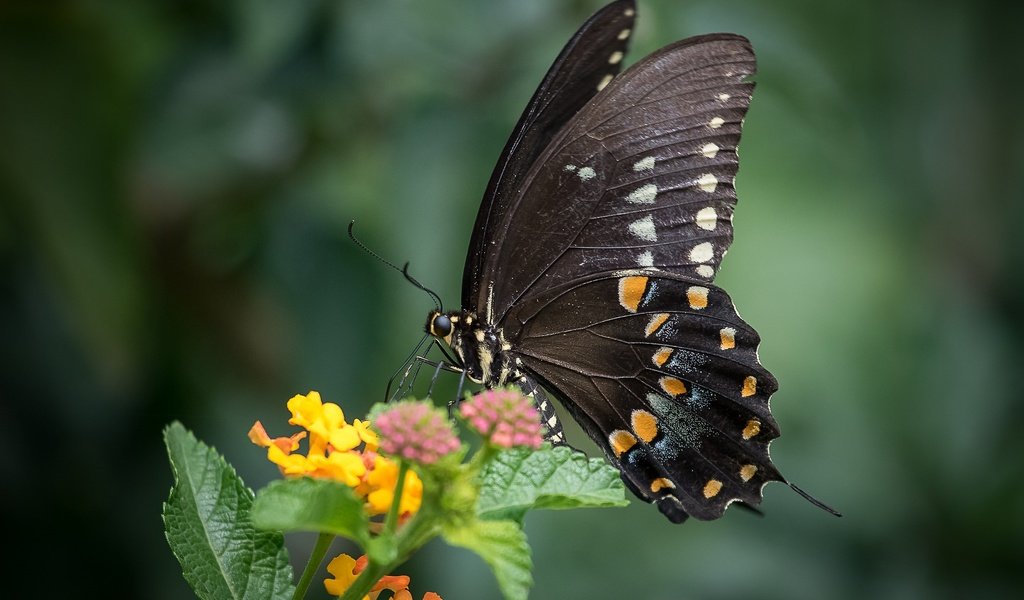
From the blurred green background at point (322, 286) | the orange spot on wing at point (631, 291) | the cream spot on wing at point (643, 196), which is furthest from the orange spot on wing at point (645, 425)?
the blurred green background at point (322, 286)

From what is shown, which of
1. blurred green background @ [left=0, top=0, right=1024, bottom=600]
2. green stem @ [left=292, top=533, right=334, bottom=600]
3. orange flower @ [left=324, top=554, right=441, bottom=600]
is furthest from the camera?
blurred green background @ [left=0, top=0, right=1024, bottom=600]

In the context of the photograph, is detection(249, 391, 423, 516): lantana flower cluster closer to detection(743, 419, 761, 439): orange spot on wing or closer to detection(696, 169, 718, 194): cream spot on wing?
detection(743, 419, 761, 439): orange spot on wing

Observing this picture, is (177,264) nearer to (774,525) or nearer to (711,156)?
(711,156)

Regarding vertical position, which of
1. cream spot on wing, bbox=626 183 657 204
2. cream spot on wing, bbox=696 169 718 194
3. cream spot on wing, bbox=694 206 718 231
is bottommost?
cream spot on wing, bbox=694 206 718 231

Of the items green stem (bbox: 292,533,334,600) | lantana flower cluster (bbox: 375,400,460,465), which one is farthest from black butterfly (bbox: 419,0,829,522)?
lantana flower cluster (bbox: 375,400,460,465)

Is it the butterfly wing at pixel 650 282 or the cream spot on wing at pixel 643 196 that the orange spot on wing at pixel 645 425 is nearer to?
the butterfly wing at pixel 650 282

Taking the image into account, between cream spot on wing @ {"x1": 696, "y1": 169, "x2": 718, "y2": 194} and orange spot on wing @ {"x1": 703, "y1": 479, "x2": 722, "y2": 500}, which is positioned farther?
cream spot on wing @ {"x1": 696, "y1": 169, "x2": 718, "y2": 194}
